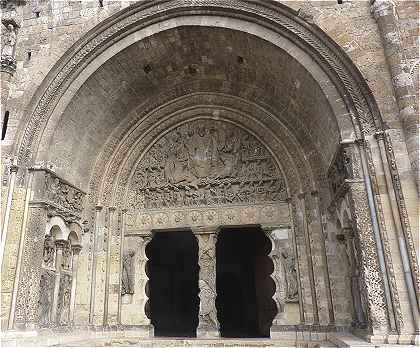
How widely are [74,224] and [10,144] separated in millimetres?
1997

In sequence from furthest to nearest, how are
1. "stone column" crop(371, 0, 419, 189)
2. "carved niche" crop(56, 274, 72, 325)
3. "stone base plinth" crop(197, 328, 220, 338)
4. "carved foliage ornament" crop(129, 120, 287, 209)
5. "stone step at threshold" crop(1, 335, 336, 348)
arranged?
1. "carved foliage ornament" crop(129, 120, 287, 209)
2. "stone base plinth" crop(197, 328, 220, 338)
3. "carved niche" crop(56, 274, 72, 325)
4. "stone step at threshold" crop(1, 335, 336, 348)
5. "stone column" crop(371, 0, 419, 189)

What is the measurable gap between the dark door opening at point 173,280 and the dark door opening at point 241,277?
0.91m

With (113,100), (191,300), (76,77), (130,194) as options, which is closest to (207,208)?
(130,194)

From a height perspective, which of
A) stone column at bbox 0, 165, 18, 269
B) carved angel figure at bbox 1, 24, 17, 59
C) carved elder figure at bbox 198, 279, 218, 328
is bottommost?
carved elder figure at bbox 198, 279, 218, 328

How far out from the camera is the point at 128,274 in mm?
8023

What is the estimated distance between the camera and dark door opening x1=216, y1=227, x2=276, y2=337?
37.3 feet

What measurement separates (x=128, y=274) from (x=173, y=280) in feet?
15.9

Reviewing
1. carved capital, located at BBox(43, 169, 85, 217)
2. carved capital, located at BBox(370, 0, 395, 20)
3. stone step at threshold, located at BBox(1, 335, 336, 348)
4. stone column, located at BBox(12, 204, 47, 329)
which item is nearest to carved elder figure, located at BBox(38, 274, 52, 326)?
stone column, located at BBox(12, 204, 47, 329)

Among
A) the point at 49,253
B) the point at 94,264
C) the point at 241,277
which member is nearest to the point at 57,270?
the point at 49,253

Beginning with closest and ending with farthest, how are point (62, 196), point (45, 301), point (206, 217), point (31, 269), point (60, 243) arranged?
point (31, 269) → point (45, 301) → point (60, 243) → point (62, 196) → point (206, 217)

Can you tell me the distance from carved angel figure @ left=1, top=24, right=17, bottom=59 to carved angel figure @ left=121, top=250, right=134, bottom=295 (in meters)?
4.60

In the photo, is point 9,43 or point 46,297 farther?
point 9,43

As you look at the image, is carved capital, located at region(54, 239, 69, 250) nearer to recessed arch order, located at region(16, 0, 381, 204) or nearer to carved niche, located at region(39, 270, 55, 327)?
carved niche, located at region(39, 270, 55, 327)

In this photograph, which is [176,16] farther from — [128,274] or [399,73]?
[128,274]
